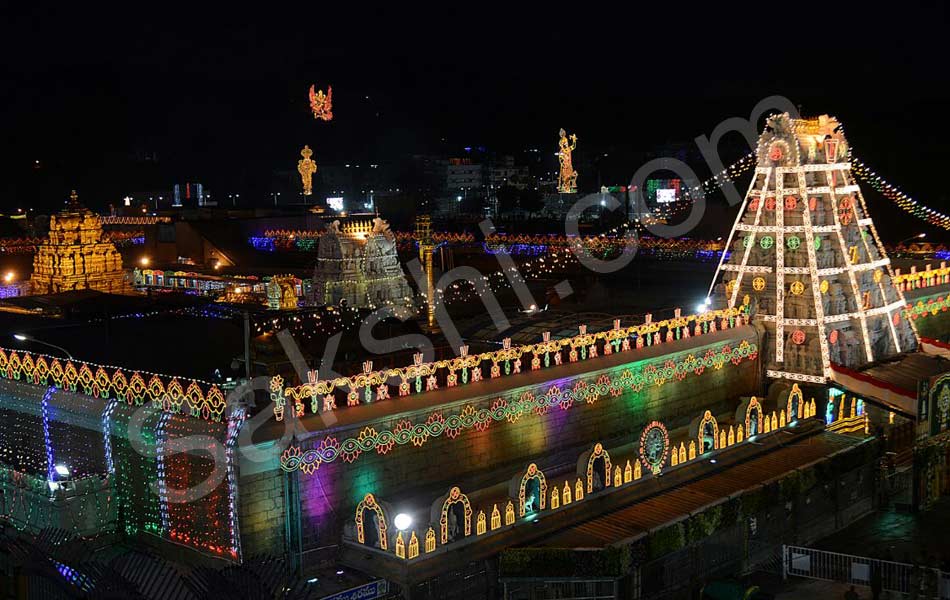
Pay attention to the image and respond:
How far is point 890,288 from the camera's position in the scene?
28125 mm

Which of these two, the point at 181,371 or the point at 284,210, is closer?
the point at 181,371

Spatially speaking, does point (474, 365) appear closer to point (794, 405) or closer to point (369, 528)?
point (369, 528)

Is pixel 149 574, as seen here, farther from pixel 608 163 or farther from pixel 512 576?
pixel 608 163

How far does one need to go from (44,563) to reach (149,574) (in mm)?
1631

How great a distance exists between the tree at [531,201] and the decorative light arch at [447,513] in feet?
245

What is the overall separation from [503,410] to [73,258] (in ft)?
96.9

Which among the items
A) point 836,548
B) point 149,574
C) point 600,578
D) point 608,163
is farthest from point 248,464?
point 608,163

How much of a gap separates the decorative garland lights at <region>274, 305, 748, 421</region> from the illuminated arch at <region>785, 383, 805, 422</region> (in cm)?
250

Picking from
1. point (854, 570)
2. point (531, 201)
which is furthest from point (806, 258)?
point (531, 201)

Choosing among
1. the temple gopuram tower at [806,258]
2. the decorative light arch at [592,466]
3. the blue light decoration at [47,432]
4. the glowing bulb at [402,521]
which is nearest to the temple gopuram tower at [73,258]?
the blue light decoration at [47,432]

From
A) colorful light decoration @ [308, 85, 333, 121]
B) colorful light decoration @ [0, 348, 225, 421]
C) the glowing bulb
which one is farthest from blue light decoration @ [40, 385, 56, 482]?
colorful light decoration @ [308, 85, 333, 121]

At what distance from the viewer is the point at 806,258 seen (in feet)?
86.3

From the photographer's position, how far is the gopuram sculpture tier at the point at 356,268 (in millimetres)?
41406

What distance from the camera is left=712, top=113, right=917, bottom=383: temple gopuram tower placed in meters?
26.3
